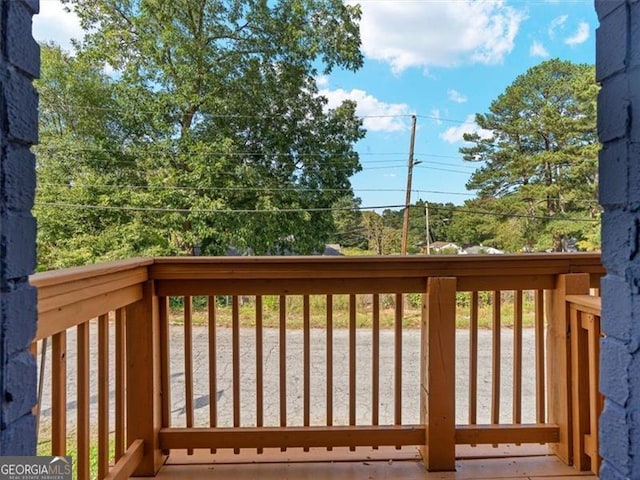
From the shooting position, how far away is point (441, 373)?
5.49 feet

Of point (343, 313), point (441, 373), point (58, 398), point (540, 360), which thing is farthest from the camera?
point (343, 313)

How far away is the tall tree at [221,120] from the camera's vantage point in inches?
365

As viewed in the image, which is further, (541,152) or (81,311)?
(541,152)

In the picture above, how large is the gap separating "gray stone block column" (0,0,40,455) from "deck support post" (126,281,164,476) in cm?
95

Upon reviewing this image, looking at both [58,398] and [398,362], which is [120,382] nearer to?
[58,398]

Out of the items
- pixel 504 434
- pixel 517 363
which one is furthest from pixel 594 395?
pixel 504 434

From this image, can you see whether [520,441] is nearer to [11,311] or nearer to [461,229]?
[11,311]

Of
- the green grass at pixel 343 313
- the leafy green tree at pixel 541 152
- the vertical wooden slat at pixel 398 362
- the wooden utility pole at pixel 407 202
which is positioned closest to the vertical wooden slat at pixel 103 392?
the vertical wooden slat at pixel 398 362

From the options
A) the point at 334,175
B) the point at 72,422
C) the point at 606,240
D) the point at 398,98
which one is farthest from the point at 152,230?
the point at 606,240

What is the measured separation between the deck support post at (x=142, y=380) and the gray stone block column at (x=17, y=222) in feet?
3.11

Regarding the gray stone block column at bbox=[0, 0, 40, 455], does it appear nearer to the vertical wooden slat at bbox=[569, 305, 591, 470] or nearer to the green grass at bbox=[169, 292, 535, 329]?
the vertical wooden slat at bbox=[569, 305, 591, 470]

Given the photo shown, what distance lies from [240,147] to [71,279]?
8.88m

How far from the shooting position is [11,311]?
64 cm

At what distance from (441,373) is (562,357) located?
1.78 feet
